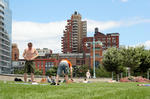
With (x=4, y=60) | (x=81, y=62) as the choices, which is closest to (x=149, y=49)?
(x=4, y=60)

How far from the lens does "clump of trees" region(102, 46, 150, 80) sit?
4512cm

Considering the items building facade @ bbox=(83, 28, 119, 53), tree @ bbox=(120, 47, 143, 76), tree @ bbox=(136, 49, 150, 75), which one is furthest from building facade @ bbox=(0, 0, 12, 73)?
tree @ bbox=(136, 49, 150, 75)

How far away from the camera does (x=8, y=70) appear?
146000mm

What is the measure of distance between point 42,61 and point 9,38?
2955 cm

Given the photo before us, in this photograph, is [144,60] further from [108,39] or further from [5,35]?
[108,39]

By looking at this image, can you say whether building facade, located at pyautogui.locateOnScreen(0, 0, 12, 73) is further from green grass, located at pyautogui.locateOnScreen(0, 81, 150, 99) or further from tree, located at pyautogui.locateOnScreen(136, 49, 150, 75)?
green grass, located at pyautogui.locateOnScreen(0, 81, 150, 99)

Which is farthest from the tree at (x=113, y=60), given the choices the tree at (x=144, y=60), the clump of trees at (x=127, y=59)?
the tree at (x=144, y=60)

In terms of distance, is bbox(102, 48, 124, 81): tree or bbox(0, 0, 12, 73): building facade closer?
bbox(102, 48, 124, 81): tree

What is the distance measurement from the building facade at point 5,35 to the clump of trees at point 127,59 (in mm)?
92154

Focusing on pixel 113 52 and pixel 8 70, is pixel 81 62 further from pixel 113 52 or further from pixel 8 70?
pixel 113 52

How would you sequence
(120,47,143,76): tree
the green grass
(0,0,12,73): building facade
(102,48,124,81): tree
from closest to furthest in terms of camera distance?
the green grass → (120,47,143,76): tree → (102,48,124,81): tree → (0,0,12,73): building facade

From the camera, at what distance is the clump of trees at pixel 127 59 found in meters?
45.1

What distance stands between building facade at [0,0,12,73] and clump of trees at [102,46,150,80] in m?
92.2

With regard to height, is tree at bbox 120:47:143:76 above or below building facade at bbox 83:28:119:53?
below
